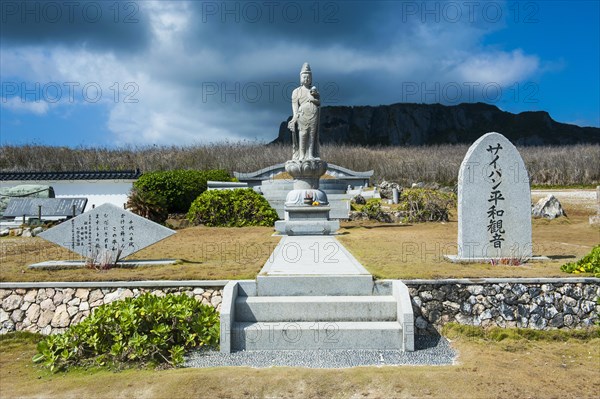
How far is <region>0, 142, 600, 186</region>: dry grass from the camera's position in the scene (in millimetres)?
29062

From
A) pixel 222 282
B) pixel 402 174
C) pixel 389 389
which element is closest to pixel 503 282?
pixel 389 389

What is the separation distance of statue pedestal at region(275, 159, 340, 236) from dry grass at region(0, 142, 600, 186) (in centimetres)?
1792

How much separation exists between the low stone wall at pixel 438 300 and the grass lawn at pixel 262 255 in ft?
0.79

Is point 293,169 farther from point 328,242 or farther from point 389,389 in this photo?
point 389,389

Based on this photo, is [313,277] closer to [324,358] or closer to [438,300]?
[324,358]

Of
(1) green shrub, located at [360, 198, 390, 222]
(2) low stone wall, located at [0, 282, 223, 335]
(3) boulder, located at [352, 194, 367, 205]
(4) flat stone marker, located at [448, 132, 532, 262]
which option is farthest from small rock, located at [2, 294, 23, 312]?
(3) boulder, located at [352, 194, 367, 205]

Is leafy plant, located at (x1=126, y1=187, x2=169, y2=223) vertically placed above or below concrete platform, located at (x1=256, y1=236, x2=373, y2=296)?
above

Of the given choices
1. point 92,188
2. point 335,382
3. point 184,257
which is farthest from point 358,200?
point 335,382

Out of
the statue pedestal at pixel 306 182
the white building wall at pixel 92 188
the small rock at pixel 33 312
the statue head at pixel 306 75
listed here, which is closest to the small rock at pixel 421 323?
the small rock at pixel 33 312

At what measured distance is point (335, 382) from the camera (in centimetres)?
422

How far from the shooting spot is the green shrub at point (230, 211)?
48.9ft

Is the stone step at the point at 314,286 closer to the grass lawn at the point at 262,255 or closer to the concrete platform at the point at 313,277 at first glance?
the concrete platform at the point at 313,277

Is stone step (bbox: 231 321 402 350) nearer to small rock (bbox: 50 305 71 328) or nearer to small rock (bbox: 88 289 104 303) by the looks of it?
small rock (bbox: 88 289 104 303)

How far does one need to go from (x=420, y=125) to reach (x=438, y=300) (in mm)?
79647
